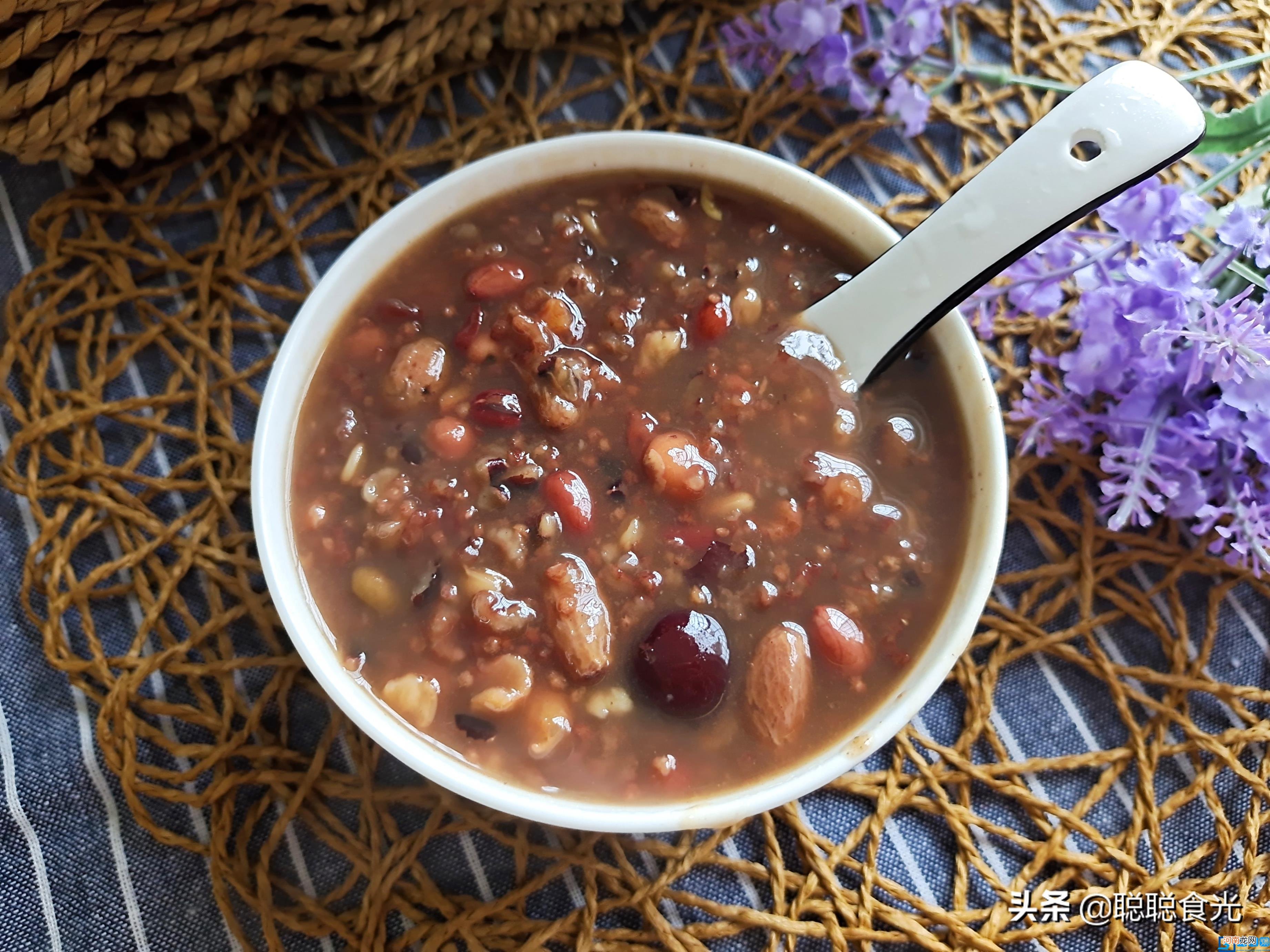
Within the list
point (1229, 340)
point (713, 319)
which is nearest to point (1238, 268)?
point (1229, 340)

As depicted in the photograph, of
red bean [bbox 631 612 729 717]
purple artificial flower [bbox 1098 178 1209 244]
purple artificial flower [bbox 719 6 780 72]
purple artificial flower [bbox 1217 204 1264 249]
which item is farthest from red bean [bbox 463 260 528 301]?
purple artificial flower [bbox 1217 204 1264 249]

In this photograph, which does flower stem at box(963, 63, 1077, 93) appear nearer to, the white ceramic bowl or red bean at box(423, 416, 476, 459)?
the white ceramic bowl

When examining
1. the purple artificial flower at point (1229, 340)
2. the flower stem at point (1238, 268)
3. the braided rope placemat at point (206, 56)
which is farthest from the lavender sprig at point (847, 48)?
the purple artificial flower at point (1229, 340)

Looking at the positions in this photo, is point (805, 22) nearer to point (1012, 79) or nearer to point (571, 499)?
Result: point (1012, 79)

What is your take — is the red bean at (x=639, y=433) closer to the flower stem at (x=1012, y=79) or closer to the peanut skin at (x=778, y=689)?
the peanut skin at (x=778, y=689)

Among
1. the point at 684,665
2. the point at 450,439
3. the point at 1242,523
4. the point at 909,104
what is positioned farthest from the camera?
the point at 909,104

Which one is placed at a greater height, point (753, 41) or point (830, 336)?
point (753, 41)
